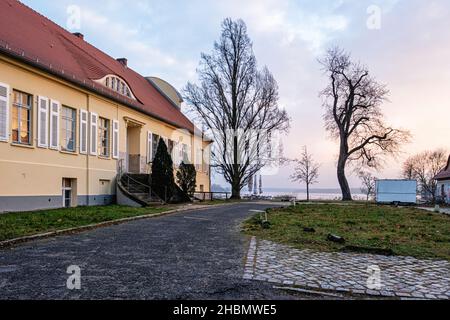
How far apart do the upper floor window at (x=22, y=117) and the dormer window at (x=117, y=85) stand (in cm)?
528

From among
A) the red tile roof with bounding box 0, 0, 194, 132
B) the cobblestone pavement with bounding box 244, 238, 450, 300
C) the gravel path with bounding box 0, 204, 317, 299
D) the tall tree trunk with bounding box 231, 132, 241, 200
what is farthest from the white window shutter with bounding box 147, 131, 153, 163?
the cobblestone pavement with bounding box 244, 238, 450, 300

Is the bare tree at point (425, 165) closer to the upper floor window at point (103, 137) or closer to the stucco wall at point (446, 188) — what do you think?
the stucco wall at point (446, 188)

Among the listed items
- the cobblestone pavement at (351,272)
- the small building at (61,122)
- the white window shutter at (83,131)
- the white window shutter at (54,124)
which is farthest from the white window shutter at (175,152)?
the cobblestone pavement at (351,272)

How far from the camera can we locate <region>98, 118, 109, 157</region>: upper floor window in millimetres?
19991

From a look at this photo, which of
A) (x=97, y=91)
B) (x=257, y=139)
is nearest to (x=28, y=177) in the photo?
(x=97, y=91)

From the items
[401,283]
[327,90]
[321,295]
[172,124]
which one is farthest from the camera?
[327,90]

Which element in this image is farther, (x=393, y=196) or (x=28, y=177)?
(x=393, y=196)

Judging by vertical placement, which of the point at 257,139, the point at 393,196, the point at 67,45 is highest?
the point at 67,45

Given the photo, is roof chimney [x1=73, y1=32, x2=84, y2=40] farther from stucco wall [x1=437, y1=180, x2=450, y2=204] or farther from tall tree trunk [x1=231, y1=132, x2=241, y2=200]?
stucco wall [x1=437, y1=180, x2=450, y2=204]

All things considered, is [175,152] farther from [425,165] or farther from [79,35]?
[425,165]

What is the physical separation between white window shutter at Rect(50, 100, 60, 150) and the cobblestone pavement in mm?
11446

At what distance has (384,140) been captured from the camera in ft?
131

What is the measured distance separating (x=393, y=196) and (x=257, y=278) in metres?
31.6
